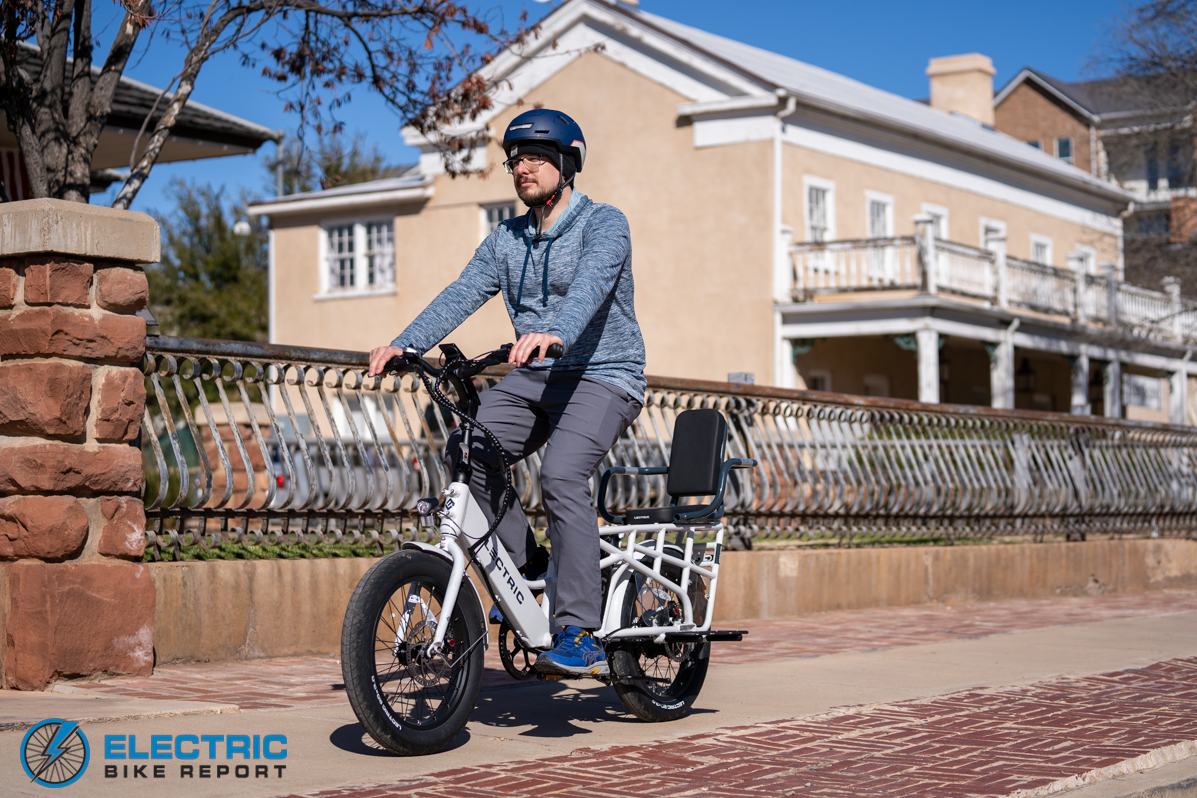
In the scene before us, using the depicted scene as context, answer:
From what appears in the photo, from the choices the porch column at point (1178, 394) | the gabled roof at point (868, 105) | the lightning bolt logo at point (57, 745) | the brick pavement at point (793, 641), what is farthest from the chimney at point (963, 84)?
the lightning bolt logo at point (57, 745)

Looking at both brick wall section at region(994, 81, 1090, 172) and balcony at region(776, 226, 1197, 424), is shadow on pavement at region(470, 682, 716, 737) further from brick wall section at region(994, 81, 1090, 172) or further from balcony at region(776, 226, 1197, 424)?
brick wall section at region(994, 81, 1090, 172)

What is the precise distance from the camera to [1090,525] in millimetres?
13758

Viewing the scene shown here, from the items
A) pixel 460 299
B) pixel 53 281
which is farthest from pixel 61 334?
pixel 460 299

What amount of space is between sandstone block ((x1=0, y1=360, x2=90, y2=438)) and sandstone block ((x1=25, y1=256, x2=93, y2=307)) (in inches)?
10.9

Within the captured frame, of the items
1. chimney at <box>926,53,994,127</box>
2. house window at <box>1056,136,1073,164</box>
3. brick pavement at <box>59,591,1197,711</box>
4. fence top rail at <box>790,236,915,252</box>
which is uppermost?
house window at <box>1056,136,1073,164</box>

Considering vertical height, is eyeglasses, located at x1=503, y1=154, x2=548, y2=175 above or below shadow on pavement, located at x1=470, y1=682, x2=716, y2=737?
above

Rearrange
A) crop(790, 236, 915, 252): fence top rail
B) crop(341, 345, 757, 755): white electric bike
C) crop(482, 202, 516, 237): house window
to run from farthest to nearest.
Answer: crop(482, 202, 516, 237): house window → crop(790, 236, 915, 252): fence top rail → crop(341, 345, 757, 755): white electric bike

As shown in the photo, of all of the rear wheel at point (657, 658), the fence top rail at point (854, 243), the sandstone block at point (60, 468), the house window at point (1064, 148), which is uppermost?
the house window at point (1064, 148)

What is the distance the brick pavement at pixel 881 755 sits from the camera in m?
4.30

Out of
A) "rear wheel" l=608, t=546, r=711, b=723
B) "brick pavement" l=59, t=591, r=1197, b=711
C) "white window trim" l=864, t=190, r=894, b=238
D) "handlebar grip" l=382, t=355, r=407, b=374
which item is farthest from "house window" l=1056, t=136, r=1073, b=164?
"handlebar grip" l=382, t=355, r=407, b=374

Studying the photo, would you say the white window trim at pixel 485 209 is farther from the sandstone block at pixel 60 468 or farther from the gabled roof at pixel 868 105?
the sandstone block at pixel 60 468

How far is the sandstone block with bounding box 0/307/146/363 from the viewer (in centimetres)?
600

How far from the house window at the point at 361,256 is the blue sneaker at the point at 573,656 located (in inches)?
980

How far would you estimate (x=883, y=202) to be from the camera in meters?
27.5
